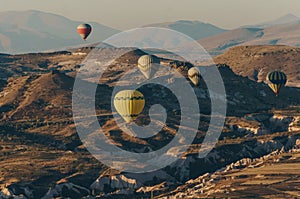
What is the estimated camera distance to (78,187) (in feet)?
641

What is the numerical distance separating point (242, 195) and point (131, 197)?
101 ft

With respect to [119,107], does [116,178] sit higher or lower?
lower

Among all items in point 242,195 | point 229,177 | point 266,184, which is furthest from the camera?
point 229,177

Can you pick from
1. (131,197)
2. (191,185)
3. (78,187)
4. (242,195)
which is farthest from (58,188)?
(242,195)

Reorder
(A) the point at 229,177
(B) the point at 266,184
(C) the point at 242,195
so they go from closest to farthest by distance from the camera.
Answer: (C) the point at 242,195, (B) the point at 266,184, (A) the point at 229,177

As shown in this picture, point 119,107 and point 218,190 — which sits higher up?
point 119,107

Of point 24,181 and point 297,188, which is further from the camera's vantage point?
point 24,181

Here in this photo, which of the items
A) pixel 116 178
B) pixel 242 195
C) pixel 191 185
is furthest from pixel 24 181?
pixel 242 195

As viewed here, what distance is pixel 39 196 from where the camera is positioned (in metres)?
187

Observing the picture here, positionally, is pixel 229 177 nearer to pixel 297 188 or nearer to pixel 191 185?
pixel 191 185

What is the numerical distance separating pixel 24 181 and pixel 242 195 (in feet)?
193

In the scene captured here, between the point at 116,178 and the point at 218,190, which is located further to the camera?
the point at 116,178

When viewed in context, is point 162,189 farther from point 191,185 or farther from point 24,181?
point 24,181

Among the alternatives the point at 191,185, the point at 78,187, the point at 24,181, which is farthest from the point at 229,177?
the point at 24,181
